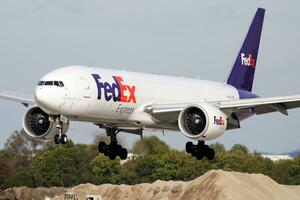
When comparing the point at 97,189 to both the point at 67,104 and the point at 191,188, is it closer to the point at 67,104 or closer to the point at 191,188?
the point at 191,188

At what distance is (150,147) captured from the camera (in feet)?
390

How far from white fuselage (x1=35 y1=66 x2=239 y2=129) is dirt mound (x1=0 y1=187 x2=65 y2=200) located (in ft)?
147

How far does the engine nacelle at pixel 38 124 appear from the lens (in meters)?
65.6

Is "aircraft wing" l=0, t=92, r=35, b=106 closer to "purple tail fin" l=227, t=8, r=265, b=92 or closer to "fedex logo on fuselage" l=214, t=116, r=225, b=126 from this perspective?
"fedex logo on fuselage" l=214, t=116, r=225, b=126

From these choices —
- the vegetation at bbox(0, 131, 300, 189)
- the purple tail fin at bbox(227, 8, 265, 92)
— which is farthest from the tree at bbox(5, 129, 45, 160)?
the purple tail fin at bbox(227, 8, 265, 92)

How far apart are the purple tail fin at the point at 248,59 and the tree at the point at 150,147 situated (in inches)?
1461

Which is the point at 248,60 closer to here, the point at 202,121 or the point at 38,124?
the point at 202,121

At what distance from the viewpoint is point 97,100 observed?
2420 inches

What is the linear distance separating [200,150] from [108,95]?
8714 mm

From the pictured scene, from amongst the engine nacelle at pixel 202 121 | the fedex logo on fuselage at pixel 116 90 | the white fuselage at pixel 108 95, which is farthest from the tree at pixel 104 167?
the fedex logo on fuselage at pixel 116 90

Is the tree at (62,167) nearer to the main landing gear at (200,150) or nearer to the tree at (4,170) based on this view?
the tree at (4,170)

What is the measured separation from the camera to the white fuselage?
198 ft

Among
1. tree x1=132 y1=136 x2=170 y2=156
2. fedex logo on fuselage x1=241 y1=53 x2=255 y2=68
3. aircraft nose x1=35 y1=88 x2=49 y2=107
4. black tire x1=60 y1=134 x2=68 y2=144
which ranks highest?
fedex logo on fuselage x1=241 y1=53 x2=255 y2=68

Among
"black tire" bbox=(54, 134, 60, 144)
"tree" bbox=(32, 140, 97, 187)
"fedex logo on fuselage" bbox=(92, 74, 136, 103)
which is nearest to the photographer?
"black tire" bbox=(54, 134, 60, 144)
